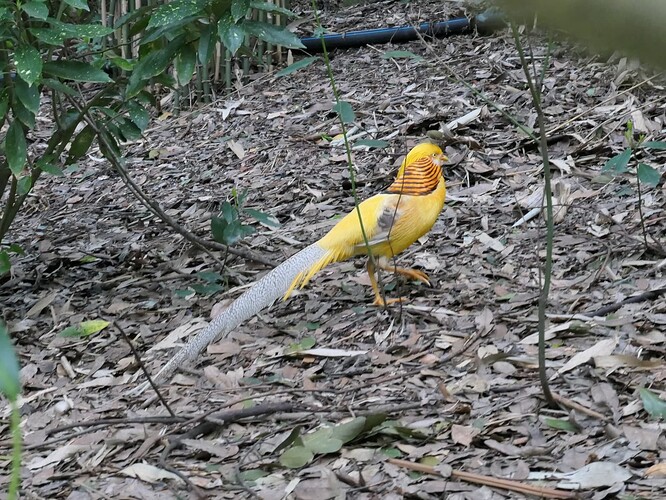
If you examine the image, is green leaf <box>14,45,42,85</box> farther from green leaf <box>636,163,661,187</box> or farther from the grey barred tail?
green leaf <box>636,163,661,187</box>

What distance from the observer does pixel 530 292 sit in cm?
334

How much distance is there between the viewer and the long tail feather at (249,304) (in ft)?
10.4

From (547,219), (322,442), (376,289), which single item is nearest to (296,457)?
(322,442)

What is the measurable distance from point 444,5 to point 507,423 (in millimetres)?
5108

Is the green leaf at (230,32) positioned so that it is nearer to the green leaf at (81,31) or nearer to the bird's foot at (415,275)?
the green leaf at (81,31)

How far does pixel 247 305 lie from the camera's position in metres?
3.30

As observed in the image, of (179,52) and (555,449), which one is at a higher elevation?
(179,52)

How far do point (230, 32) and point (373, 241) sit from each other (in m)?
1.05

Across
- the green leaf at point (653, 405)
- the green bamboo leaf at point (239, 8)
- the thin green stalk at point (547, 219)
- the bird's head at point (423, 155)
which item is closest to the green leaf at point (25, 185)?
the green bamboo leaf at point (239, 8)

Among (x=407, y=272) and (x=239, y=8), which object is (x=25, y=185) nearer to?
(x=239, y=8)

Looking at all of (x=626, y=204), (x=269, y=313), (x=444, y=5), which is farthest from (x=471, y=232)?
A: (x=444, y=5)

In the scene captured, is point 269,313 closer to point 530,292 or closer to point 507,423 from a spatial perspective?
point 530,292

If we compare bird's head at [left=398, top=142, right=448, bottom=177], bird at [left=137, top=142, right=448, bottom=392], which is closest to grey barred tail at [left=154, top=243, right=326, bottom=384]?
bird at [left=137, top=142, right=448, bottom=392]

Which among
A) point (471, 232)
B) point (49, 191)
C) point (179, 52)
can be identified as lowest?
point (49, 191)
